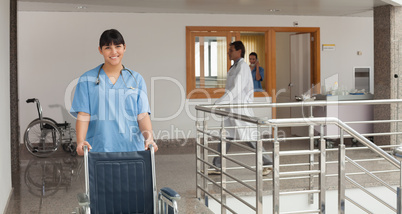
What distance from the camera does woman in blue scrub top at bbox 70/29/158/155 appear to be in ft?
10.3

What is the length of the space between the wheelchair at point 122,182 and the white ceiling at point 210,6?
17.0 feet

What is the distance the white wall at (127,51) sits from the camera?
8867mm

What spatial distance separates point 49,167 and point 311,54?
5444mm

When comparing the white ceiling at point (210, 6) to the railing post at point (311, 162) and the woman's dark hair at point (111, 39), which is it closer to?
the railing post at point (311, 162)

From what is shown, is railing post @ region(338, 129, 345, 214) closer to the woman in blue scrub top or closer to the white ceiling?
the woman in blue scrub top

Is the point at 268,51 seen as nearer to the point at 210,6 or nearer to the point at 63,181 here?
the point at 210,6

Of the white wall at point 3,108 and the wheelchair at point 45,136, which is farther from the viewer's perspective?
the wheelchair at point 45,136

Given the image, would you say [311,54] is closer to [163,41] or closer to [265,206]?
[163,41]

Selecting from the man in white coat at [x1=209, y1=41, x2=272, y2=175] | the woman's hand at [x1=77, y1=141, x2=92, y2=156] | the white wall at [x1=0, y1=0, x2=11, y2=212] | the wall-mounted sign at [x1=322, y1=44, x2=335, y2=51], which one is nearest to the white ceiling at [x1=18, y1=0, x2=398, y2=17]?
the wall-mounted sign at [x1=322, y1=44, x2=335, y2=51]

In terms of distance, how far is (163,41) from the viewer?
9.39 metres

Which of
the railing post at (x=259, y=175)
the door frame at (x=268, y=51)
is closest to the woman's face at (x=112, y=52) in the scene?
the railing post at (x=259, y=175)

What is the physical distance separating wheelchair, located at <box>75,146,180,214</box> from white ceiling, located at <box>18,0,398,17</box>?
5.17 m

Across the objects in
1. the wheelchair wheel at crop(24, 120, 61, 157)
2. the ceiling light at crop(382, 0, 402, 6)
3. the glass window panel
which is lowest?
the wheelchair wheel at crop(24, 120, 61, 157)

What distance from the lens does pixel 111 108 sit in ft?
10.3
